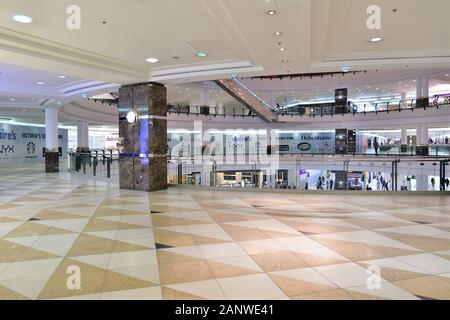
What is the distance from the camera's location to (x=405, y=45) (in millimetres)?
6457

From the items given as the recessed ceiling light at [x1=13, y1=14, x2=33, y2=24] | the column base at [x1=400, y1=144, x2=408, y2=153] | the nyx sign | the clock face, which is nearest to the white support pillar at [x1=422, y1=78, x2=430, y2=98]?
the column base at [x1=400, y1=144, x2=408, y2=153]

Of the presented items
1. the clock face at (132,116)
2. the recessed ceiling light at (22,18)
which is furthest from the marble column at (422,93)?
the recessed ceiling light at (22,18)

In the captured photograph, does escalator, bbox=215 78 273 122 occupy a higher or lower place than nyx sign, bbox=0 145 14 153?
higher

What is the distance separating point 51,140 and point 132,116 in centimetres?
791

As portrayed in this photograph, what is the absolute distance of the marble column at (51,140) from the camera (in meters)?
14.5

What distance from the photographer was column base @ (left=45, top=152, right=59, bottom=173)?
1488 centimetres

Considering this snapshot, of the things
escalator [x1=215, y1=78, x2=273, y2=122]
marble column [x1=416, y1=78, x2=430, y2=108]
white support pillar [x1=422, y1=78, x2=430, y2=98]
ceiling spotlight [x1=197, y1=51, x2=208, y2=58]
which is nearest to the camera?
ceiling spotlight [x1=197, y1=51, x2=208, y2=58]

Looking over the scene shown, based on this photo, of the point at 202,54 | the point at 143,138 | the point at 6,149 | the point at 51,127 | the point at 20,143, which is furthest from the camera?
the point at 20,143

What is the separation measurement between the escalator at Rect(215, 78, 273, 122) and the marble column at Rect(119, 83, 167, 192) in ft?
17.3

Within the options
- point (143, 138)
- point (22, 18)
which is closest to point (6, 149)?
point (143, 138)

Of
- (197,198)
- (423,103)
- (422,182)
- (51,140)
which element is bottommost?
(422,182)

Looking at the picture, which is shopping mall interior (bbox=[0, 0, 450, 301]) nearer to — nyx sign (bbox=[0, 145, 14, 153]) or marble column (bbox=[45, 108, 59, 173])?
marble column (bbox=[45, 108, 59, 173])

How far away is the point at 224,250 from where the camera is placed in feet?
12.9

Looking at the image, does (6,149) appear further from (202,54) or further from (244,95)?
(202,54)
